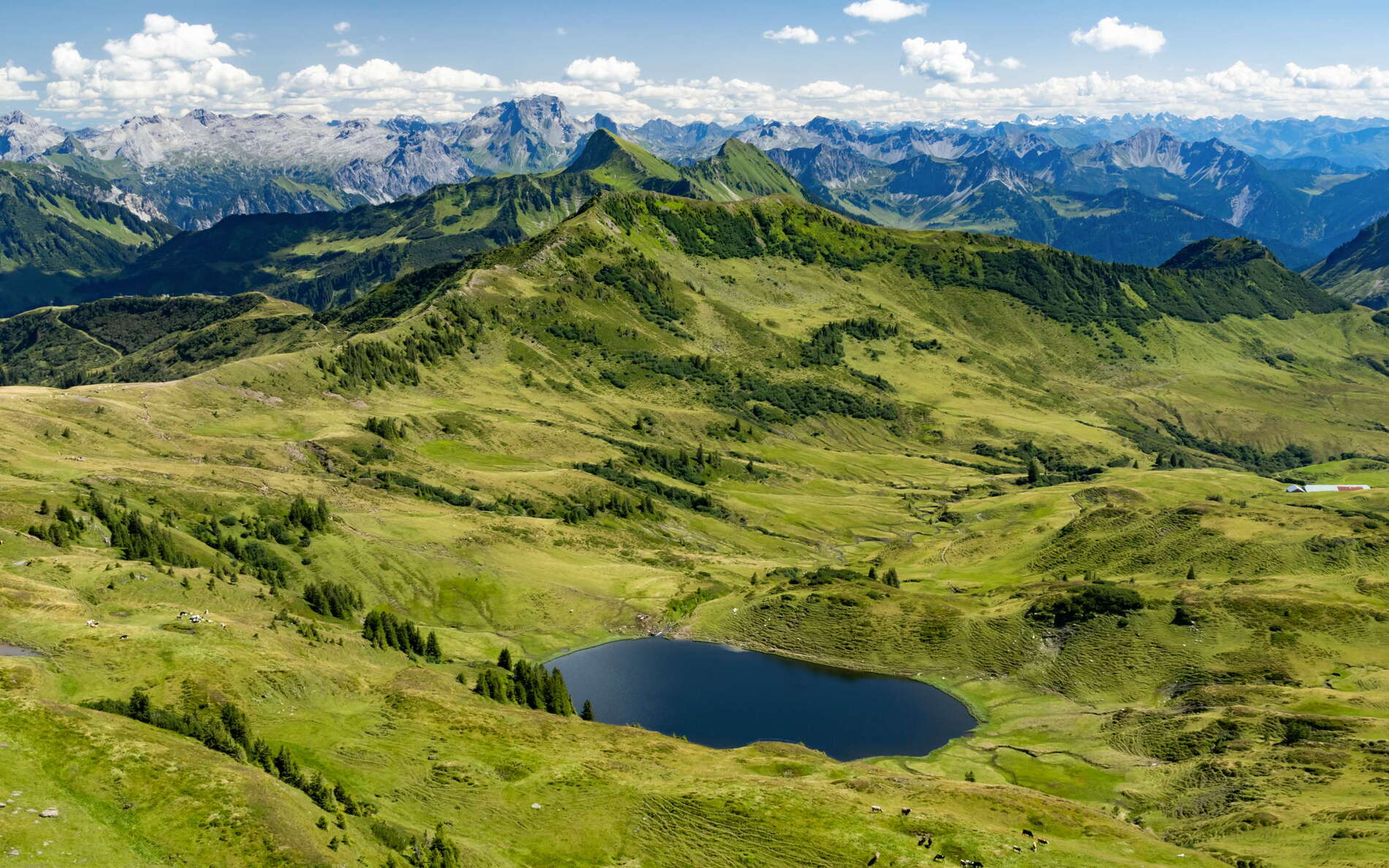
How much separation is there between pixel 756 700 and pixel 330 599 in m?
72.7

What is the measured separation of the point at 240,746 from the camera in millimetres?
84062

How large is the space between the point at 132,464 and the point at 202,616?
94.8m

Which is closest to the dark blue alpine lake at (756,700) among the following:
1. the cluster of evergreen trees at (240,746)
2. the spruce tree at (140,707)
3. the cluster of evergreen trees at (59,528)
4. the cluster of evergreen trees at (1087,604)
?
the cluster of evergreen trees at (1087,604)

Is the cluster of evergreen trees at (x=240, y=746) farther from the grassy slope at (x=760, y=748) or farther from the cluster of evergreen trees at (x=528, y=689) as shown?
the cluster of evergreen trees at (x=528, y=689)

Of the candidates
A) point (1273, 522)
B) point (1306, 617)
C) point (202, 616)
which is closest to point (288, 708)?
point (202, 616)

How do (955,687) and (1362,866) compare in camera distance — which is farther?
(955,687)

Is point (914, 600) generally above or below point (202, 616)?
below

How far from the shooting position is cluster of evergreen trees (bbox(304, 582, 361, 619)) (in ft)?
516

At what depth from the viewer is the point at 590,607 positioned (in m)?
192

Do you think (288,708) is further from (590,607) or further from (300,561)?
(590,607)

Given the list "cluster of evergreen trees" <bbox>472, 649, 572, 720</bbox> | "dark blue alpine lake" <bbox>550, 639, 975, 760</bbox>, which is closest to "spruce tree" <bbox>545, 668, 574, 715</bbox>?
"cluster of evergreen trees" <bbox>472, 649, 572, 720</bbox>

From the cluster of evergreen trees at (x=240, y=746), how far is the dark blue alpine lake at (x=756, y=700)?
2577 inches

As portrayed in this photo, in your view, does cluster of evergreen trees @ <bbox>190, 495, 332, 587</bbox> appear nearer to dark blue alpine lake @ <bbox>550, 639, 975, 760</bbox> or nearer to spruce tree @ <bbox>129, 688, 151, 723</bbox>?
dark blue alpine lake @ <bbox>550, 639, 975, 760</bbox>

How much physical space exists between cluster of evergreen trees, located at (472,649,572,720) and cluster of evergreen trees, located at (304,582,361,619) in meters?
33.6
